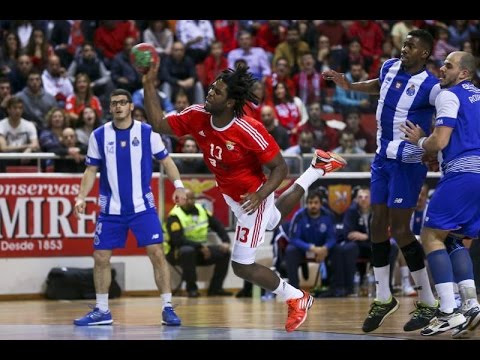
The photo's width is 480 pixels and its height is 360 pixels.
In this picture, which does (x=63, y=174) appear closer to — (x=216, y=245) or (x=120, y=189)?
(x=216, y=245)

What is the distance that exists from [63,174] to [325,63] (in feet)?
22.5

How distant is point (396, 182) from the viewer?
9.97 m

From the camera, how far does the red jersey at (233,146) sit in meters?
9.55

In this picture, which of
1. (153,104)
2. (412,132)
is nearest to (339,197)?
(412,132)

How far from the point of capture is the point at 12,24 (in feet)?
61.6

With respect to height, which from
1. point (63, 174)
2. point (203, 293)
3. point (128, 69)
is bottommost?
point (203, 293)

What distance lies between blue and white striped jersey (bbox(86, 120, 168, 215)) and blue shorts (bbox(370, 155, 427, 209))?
2.81 metres

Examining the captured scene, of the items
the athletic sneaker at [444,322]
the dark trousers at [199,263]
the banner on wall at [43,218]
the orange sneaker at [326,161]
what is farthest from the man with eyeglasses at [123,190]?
the dark trousers at [199,263]

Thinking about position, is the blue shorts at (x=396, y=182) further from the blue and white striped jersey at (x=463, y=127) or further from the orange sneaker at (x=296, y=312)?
the orange sneaker at (x=296, y=312)

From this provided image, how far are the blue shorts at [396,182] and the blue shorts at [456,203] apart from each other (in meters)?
0.69

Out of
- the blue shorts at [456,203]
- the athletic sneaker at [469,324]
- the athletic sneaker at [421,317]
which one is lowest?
the athletic sneaker at [421,317]

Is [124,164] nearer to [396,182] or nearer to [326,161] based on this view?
[326,161]

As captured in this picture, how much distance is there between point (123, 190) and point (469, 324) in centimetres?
430
